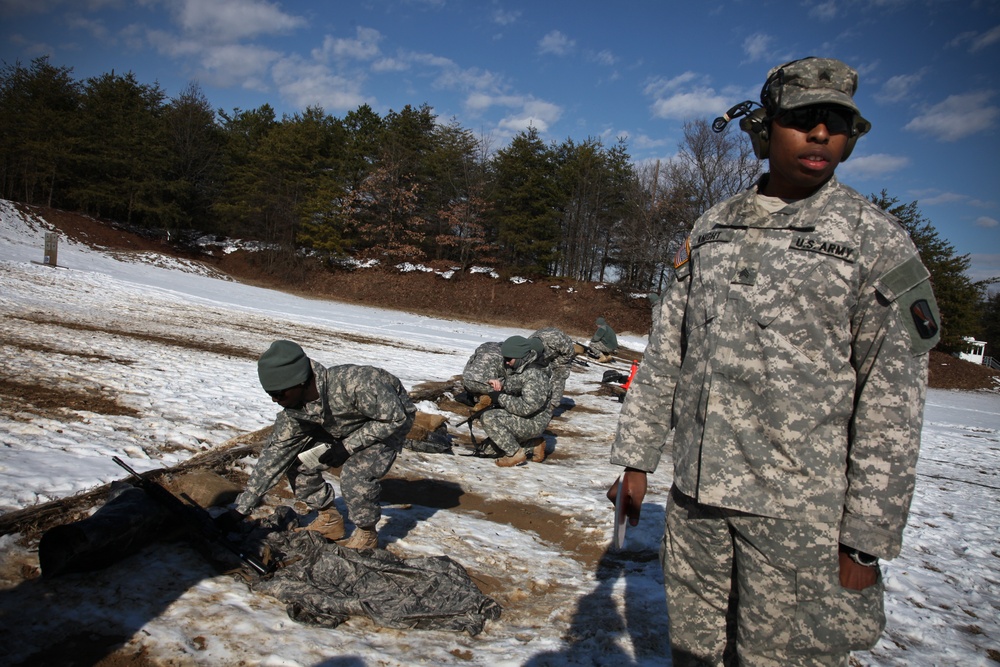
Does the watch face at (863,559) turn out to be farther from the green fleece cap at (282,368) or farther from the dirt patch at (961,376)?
the dirt patch at (961,376)

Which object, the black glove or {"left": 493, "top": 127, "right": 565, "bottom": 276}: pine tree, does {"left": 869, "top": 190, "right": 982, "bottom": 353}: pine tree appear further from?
the black glove

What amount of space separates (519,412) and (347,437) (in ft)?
11.1

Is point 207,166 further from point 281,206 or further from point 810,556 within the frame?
point 810,556

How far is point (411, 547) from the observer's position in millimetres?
4543

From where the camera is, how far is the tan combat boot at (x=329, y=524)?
4496mm

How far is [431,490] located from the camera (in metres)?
6.16

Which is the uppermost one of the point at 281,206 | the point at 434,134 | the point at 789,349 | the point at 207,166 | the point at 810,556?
the point at 434,134

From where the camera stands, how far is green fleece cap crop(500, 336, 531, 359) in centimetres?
793

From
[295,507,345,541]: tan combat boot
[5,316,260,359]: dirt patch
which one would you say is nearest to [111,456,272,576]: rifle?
[295,507,345,541]: tan combat boot

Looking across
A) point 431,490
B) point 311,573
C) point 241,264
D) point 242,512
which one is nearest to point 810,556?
point 311,573

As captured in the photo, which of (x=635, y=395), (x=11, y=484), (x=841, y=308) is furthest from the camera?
(x=11, y=484)

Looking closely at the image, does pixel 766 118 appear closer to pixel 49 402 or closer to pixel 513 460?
pixel 513 460

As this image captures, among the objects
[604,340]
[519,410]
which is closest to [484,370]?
[519,410]

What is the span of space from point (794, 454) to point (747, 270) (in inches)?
23.1
